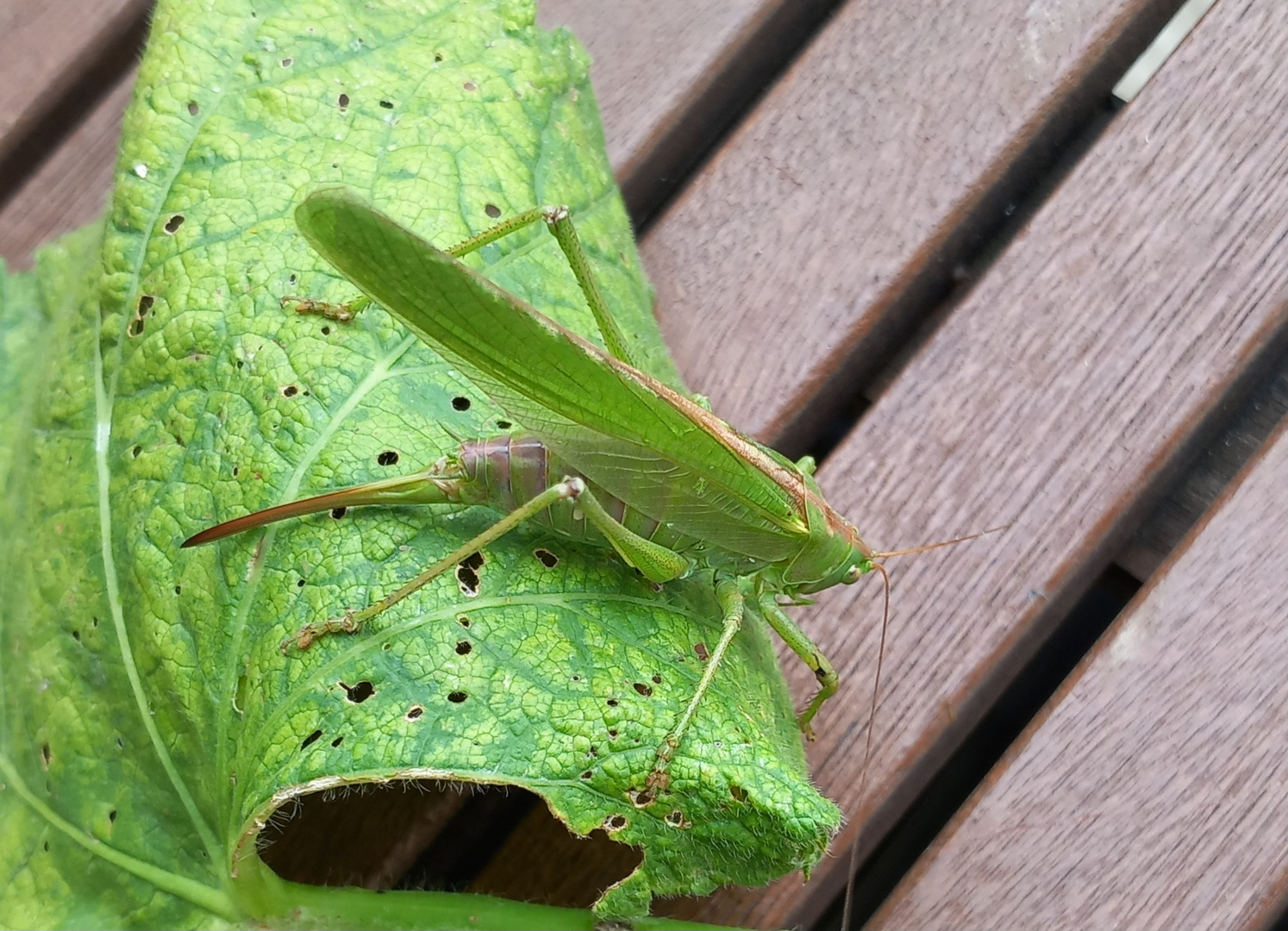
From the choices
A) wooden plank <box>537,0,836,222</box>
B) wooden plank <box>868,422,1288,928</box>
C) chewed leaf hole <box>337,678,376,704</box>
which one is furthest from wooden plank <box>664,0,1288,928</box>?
chewed leaf hole <box>337,678,376,704</box>

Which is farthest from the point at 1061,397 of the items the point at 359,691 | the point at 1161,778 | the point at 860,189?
the point at 359,691

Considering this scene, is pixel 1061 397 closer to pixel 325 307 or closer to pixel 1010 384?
pixel 1010 384

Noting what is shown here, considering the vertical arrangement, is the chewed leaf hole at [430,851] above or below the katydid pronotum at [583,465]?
below

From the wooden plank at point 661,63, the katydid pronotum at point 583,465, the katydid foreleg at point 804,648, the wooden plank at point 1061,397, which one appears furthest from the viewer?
the wooden plank at point 661,63

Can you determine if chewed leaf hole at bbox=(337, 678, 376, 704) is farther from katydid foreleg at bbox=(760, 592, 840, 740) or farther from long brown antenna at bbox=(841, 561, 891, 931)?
long brown antenna at bbox=(841, 561, 891, 931)

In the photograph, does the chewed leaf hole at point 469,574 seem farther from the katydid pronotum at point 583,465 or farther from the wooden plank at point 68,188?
the wooden plank at point 68,188

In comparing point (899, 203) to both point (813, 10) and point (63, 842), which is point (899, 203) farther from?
point (63, 842)

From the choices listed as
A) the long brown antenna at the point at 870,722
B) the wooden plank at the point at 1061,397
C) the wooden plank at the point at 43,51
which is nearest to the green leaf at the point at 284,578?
the long brown antenna at the point at 870,722
